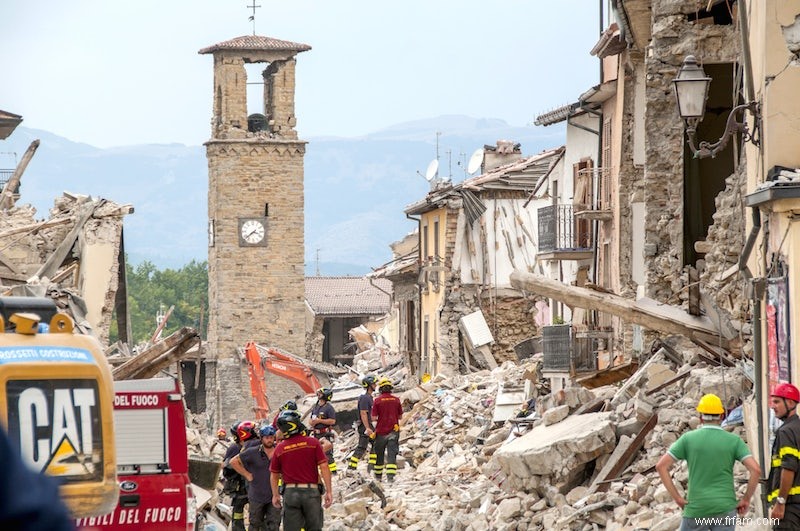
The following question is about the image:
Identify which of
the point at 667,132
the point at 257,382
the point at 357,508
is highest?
the point at 667,132

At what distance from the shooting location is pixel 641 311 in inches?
612

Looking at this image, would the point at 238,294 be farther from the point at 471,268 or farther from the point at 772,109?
the point at 772,109

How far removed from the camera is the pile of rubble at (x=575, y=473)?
45.8 ft

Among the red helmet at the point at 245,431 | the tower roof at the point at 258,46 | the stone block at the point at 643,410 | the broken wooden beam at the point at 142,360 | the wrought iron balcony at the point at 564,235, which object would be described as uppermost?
the tower roof at the point at 258,46

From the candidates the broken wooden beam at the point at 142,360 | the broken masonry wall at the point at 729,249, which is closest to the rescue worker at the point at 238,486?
the broken wooden beam at the point at 142,360

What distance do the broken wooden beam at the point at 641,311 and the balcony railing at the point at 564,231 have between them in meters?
14.6

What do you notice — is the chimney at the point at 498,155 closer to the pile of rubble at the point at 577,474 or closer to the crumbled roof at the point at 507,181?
the crumbled roof at the point at 507,181

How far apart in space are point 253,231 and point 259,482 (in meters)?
49.0

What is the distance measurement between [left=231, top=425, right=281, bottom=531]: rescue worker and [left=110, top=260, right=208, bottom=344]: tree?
108199 mm

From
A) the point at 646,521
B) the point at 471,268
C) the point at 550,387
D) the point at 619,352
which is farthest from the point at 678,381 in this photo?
the point at 471,268

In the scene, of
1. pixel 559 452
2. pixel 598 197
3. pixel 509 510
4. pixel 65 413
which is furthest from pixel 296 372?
pixel 65 413

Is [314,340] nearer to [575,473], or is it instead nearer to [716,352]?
[575,473]

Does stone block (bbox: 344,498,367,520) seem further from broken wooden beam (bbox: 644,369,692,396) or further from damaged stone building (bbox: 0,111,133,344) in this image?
damaged stone building (bbox: 0,111,133,344)

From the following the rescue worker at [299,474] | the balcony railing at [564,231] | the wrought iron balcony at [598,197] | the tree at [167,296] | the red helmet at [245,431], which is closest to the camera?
the rescue worker at [299,474]
